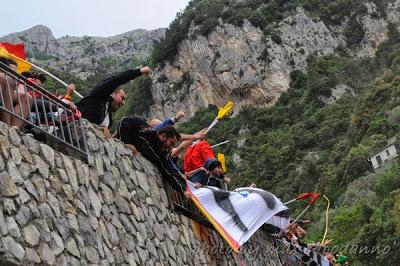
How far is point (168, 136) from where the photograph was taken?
25.8 ft

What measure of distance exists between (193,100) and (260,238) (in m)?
64.0

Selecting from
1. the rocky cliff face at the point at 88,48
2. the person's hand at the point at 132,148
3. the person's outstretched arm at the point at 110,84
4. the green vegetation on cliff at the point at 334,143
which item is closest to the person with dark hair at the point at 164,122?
the person's hand at the point at 132,148

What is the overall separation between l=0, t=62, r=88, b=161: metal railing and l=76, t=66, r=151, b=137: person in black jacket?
72 centimetres

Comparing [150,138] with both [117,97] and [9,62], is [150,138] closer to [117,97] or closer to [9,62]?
[117,97]

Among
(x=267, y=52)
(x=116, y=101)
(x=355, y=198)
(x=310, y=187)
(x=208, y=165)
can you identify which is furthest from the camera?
(x=267, y=52)

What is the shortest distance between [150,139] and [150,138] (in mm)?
15

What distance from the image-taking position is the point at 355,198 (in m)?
38.9

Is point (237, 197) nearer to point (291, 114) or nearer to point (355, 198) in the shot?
point (355, 198)

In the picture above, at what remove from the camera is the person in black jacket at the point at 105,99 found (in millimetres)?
7289

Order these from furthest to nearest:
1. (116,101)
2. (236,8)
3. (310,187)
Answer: (236,8) < (310,187) < (116,101)

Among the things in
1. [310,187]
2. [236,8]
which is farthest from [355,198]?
[236,8]

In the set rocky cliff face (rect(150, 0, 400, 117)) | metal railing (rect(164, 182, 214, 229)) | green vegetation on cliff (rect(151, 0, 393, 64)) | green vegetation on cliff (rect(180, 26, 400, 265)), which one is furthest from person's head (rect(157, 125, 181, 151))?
green vegetation on cliff (rect(151, 0, 393, 64))

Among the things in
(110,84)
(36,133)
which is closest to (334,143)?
(110,84)

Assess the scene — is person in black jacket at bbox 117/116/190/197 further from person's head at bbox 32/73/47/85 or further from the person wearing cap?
the person wearing cap
